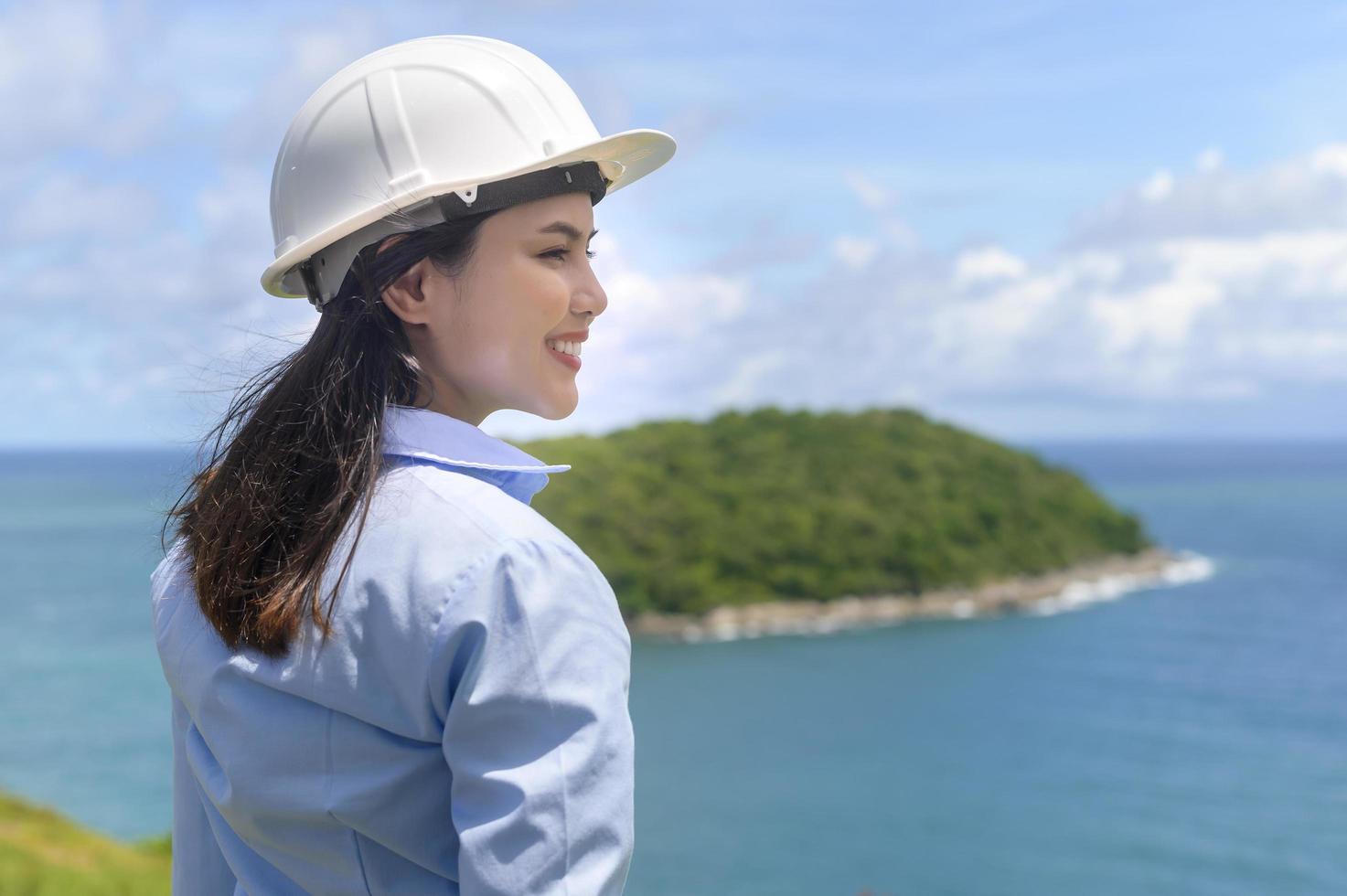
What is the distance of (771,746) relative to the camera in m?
32.5

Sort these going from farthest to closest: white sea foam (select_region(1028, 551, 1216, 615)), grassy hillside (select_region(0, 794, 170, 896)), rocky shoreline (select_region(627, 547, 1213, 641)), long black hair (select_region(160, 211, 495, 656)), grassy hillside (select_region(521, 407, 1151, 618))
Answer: white sea foam (select_region(1028, 551, 1216, 615)), grassy hillside (select_region(521, 407, 1151, 618)), rocky shoreline (select_region(627, 547, 1213, 641)), grassy hillside (select_region(0, 794, 170, 896)), long black hair (select_region(160, 211, 495, 656))

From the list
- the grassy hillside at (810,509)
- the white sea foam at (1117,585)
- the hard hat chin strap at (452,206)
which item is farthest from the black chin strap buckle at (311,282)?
the white sea foam at (1117,585)

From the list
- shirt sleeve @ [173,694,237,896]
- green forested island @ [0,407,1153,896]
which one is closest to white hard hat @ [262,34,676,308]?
shirt sleeve @ [173,694,237,896]

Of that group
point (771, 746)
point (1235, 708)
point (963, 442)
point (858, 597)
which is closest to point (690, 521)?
point (858, 597)

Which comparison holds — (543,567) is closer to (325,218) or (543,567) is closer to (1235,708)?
(325,218)

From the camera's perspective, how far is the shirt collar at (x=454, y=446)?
112 centimetres

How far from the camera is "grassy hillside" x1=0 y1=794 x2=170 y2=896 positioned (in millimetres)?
5105

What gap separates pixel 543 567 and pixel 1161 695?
4242 centimetres

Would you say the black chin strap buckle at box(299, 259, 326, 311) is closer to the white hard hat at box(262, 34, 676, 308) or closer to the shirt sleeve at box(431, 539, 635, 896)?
the white hard hat at box(262, 34, 676, 308)

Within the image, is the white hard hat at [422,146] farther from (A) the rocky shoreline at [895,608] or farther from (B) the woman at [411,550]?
(A) the rocky shoreline at [895,608]

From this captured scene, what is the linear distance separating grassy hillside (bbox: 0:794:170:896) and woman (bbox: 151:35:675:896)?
445 centimetres

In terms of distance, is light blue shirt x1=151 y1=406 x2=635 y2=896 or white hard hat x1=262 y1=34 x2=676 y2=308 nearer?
light blue shirt x1=151 y1=406 x2=635 y2=896

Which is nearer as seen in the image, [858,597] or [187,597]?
[187,597]

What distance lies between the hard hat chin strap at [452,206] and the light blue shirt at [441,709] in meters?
0.20
